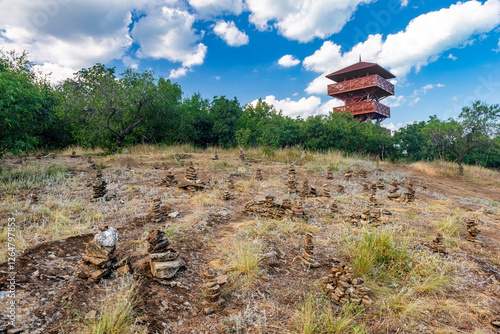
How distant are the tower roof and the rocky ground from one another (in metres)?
26.5

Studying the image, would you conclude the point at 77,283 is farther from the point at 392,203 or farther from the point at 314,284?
the point at 392,203

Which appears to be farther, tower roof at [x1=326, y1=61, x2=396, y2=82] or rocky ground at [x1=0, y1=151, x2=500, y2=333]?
tower roof at [x1=326, y1=61, x2=396, y2=82]

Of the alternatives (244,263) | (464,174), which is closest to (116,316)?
(244,263)

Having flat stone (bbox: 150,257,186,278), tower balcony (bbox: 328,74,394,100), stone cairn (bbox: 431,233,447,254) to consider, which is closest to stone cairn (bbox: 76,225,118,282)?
flat stone (bbox: 150,257,186,278)

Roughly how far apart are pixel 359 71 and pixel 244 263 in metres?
32.8

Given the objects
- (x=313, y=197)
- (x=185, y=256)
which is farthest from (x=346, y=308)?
(x=313, y=197)

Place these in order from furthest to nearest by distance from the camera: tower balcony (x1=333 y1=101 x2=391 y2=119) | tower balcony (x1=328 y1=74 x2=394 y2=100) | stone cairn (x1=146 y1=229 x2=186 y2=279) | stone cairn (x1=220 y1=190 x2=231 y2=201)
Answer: tower balcony (x1=328 y1=74 x2=394 y2=100) → tower balcony (x1=333 y1=101 x2=391 y2=119) → stone cairn (x1=220 y1=190 x2=231 y2=201) → stone cairn (x1=146 y1=229 x2=186 y2=279)

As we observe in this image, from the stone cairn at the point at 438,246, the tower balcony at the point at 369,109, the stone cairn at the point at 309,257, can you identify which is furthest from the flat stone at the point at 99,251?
the tower balcony at the point at 369,109

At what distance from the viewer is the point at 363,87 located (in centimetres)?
2730

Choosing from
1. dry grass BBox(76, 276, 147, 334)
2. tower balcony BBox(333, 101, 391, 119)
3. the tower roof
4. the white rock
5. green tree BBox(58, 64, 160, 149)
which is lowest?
dry grass BBox(76, 276, 147, 334)

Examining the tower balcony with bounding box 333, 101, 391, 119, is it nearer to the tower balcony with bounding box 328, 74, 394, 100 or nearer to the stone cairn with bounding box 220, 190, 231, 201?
the tower balcony with bounding box 328, 74, 394, 100

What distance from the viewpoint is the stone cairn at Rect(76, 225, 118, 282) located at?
2.41 m

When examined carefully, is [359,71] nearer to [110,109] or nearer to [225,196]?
[110,109]

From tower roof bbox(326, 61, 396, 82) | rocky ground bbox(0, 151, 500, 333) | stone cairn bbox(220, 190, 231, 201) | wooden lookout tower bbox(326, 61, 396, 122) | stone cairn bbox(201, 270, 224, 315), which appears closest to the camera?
rocky ground bbox(0, 151, 500, 333)
